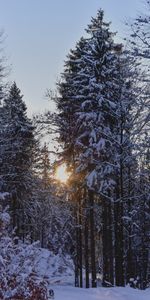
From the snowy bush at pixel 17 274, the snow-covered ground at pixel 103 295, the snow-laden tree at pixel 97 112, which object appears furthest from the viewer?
Answer: the snow-laden tree at pixel 97 112

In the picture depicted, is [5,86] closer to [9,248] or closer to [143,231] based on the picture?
[143,231]

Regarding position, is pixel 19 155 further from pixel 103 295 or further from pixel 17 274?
pixel 17 274

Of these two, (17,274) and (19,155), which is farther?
(19,155)

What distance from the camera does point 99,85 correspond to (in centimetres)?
2606

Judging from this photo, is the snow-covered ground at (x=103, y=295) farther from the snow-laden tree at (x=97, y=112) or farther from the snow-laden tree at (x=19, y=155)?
the snow-laden tree at (x=19, y=155)

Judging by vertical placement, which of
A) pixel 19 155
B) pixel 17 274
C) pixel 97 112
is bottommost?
pixel 17 274

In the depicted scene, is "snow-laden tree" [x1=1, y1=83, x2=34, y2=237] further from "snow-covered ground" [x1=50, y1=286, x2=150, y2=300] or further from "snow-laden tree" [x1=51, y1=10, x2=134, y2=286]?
"snow-covered ground" [x1=50, y1=286, x2=150, y2=300]

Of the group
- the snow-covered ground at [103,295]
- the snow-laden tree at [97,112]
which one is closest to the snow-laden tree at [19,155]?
the snow-laden tree at [97,112]

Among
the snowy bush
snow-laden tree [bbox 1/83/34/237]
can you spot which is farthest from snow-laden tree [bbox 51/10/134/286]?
the snowy bush

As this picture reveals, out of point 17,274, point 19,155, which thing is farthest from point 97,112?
point 17,274

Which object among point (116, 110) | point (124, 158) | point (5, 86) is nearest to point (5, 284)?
point (124, 158)

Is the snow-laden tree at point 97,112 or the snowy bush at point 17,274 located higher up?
the snow-laden tree at point 97,112

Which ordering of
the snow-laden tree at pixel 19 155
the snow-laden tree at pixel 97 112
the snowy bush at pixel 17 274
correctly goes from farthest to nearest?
the snow-laden tree at pixel 19 155
the snow-laden tree at pixel 97 112
the snowy bush at pixel 17 274

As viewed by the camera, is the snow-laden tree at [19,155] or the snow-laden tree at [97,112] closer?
the snow-laden tree at [97,112]
